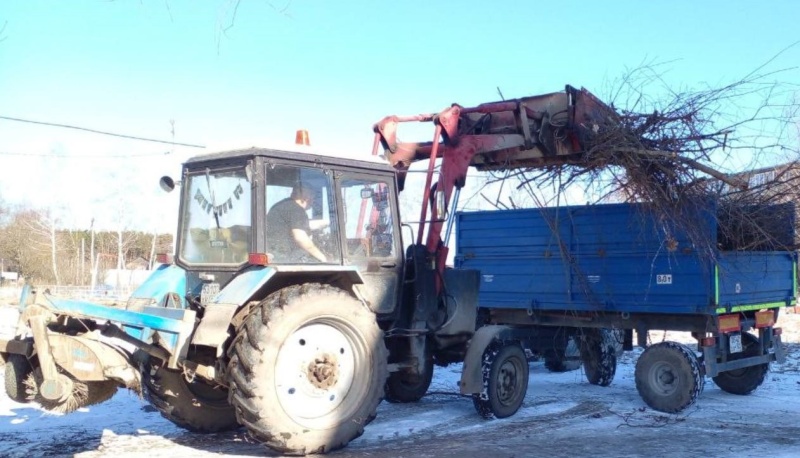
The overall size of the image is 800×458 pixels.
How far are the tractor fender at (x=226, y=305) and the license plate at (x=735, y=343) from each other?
215 inches

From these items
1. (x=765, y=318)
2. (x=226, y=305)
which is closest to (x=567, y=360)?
(x=765, y=318)

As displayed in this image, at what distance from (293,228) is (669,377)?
15.4 feet

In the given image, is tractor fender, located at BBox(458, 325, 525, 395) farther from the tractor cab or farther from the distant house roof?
the distant house roof

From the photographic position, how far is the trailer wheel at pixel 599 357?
9414 millimetres

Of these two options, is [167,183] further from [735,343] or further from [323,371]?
[735,343]

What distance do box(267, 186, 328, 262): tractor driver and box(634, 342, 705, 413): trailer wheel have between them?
4235 millimetres

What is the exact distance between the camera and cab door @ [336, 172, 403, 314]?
6160 mm

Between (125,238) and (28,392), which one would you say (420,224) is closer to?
(28,392)

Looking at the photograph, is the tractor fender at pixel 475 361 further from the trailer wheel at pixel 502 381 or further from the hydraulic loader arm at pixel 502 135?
the hydraulic loader arm at pixel 502 135

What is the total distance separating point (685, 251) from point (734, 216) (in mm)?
698

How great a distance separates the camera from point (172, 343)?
5.13 m

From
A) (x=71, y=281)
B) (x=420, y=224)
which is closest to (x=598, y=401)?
(x=420, y=224)

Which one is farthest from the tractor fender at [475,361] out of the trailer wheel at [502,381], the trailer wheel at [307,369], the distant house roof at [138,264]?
the distant house roof at [138,264]

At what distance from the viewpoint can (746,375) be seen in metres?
9.02
